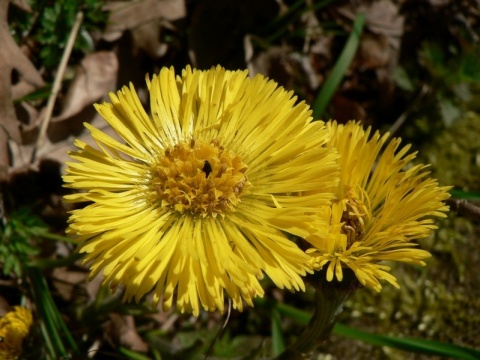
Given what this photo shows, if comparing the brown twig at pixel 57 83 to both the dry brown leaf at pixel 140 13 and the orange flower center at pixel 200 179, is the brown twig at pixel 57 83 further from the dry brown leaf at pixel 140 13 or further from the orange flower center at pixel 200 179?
the orange flower center at pixel 200 179

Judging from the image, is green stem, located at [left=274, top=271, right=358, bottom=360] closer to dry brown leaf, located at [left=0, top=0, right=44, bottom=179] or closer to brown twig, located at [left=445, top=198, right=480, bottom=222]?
brown twig, located at [left=445, top=198, right=480, bottom=222]

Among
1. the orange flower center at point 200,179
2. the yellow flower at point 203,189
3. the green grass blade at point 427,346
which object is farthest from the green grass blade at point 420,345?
the orange flower center at point 200,179

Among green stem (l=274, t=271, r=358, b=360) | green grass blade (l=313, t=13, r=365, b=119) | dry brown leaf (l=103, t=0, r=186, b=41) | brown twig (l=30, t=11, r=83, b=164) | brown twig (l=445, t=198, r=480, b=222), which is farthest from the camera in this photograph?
dry brown leaf (l=103, t=0, r=186, b=41)

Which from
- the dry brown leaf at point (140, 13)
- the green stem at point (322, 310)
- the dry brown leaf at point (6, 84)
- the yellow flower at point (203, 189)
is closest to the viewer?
the yellow flower at point (203, 189)

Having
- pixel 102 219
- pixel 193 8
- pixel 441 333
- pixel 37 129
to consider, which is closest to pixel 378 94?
pixel 193 8

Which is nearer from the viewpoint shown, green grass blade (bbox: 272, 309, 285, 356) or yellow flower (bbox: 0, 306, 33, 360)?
yellow flower (bbox: 0, 306, 33, 360)

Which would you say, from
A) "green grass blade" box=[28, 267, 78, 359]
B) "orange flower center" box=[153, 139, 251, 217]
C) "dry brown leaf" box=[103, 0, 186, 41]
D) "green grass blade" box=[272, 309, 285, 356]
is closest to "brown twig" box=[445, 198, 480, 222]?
"orange flower center" box=[153, 139, 251, 217]
